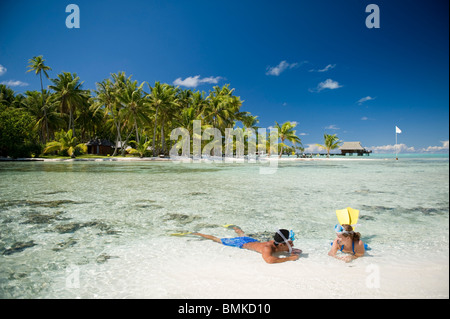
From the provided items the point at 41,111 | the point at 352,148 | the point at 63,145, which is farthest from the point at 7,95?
the point at 352,148

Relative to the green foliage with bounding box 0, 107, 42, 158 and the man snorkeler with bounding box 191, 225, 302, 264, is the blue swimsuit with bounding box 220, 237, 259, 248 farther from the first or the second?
→ the green foliage with bounding box 0, 107, 42, 158

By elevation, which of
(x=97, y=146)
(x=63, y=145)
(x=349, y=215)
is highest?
(x=97, y=146)

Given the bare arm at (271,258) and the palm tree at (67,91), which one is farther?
the palm tree at (67,91)

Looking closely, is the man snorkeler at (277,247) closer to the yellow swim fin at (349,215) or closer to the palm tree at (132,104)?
the yellow swim fin at (349,215)

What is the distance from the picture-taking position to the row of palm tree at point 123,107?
30266 millimetres

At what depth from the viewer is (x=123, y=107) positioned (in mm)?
31672

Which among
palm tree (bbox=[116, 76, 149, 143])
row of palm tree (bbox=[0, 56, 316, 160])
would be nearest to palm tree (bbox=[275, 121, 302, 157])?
row of palm tree (bbox=[0, 56, 316, 160])

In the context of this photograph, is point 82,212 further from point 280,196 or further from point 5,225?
point 280,196

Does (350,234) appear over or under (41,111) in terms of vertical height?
under

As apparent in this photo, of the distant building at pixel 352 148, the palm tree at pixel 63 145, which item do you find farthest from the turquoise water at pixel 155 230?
the distant building at pixel 352 148

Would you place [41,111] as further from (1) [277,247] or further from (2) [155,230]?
(1) [277,247]

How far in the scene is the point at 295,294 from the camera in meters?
2.37

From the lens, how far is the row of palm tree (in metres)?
30.3
